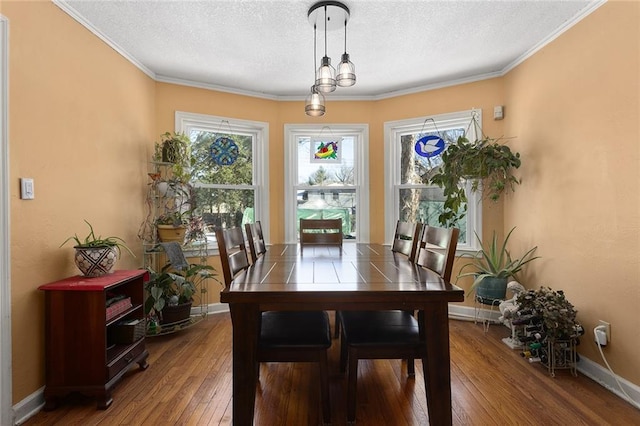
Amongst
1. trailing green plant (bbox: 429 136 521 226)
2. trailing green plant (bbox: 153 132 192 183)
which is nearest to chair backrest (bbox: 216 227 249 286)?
trailing green plant (bbox: 153 132 192 183)

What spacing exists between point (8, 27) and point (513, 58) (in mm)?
3630

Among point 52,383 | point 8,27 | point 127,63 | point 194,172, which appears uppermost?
point 127,63

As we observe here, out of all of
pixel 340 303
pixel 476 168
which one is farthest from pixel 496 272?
pixel 340 303

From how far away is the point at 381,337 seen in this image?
5.42 feet

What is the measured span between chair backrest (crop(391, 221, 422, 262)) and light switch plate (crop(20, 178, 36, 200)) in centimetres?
229

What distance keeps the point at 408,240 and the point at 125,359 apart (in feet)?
6.74

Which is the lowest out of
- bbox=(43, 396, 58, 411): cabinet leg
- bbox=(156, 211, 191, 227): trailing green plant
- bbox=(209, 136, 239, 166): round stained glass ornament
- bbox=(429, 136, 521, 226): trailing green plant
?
bbox=(43, 396, 58, 411): cabinet leg

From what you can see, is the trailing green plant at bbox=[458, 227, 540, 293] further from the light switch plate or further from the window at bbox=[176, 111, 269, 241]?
the light switch plate

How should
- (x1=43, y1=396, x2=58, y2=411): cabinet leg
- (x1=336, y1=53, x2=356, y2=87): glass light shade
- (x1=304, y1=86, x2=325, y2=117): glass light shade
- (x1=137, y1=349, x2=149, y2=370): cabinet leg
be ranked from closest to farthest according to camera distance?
(x1=43, y1=396, x2=58, y2=411): cabinet leg → (x1=336, y1=53, x2=356, y2=87): glass light shade → (x1=137, y1=349, x2=149, y2=370): cabinet leg → (x1=304, y1=86, x2=325, y2=117): glass light shade

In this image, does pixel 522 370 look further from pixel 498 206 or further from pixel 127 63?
pixel 127 63

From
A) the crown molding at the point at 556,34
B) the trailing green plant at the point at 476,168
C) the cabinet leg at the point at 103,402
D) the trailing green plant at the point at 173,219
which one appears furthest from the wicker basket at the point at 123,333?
the crown molding at the point at 556,34

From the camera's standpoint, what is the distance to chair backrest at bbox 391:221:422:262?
2127mm

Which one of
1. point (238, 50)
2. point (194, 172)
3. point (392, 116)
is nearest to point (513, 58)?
point (392, 116)

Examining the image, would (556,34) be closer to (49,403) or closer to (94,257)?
(94,257)
